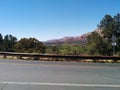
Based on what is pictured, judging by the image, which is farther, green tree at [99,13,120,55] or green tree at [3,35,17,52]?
green tree at [3,35,17,52]

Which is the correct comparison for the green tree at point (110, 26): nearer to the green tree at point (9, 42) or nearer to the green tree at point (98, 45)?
the green tree at point (98, 45)

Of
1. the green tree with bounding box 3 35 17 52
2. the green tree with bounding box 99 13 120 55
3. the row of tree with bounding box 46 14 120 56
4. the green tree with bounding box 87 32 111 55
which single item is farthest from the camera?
the green tree with bounding box 3 35 17 52

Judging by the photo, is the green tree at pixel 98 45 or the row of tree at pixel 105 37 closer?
the green tree at pixel 98 45

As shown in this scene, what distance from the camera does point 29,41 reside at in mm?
81188

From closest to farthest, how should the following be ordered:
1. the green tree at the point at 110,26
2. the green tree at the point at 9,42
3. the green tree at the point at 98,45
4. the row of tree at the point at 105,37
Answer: the green tree at the point at 98,45
the row of tree at the point at 105,37
the green tree at the point at 110,26
the green tree at the point at 9,42

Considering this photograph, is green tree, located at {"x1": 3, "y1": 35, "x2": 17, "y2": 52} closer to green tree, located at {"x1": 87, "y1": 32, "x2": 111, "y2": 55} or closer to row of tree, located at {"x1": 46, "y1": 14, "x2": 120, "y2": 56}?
row of tree, located at {"x1": 46, "y1": 14, "x2": 120, "y2": 56}

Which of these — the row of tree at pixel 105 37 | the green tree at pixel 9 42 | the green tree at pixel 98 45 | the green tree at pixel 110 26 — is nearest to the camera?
the green tree at pixel 98 45

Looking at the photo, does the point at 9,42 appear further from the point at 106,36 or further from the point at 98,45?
the point at 98,45

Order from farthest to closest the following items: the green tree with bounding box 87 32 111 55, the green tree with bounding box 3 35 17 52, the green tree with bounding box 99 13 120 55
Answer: the green tree with bounding box 3 35 17 52 < the green tree with bounding box 99 13 120 55 < the green tree with bounding box 87 32 111 55

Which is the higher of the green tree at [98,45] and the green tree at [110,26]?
the green tree at [110,26]

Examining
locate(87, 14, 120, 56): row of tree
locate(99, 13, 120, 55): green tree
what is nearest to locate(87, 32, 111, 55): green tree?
locate(87, 14, 120, 56): row of tree

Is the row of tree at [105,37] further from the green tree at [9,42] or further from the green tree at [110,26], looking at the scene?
the green tree at [9,42]

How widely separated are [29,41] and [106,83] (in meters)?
71.6

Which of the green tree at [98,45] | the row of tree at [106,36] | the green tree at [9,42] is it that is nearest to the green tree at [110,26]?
the row of tree at [106,36]
